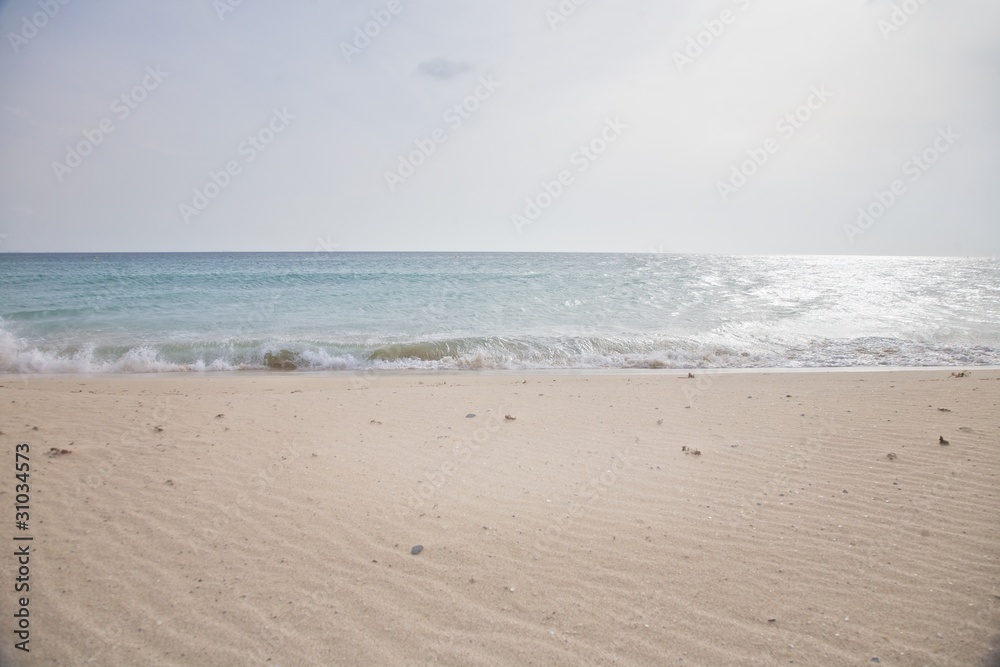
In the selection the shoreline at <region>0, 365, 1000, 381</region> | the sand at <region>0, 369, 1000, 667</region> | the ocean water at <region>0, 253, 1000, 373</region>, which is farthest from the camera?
the ocean water at <region>0, 253, 1000, 373</region>

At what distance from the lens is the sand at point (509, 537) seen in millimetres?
2590

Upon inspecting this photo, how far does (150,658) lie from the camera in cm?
246

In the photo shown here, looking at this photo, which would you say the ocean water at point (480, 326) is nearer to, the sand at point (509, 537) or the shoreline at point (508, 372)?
the shoreline at point (508, 372)

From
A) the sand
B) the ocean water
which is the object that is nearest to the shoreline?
the ocean water

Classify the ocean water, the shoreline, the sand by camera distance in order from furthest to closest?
the ocean water, the shoreline, the sand

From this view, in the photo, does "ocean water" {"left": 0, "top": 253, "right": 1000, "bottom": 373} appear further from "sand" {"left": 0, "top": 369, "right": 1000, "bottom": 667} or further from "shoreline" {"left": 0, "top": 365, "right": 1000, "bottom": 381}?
"sand" {"left": 0, "top": 369, "right": 1000, "bottom": 667}

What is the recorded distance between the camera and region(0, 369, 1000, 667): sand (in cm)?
259

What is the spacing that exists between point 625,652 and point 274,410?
5.88 meters

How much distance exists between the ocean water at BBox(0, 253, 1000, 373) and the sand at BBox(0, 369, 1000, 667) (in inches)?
221

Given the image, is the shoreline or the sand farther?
the shoreline

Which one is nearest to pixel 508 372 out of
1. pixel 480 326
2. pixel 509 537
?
pixel 480 326

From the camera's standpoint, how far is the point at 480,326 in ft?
51.3

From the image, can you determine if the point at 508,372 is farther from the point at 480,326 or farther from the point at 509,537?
the point at 509,537

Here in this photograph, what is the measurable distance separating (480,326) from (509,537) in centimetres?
1222
